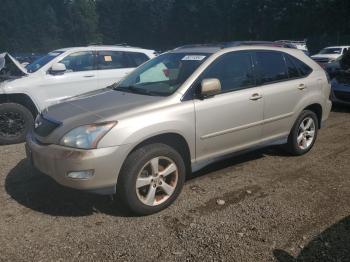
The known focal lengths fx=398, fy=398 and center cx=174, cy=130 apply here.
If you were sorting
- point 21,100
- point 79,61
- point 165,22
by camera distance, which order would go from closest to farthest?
1. point 21,100
2. point 79,61
3. point 165,22

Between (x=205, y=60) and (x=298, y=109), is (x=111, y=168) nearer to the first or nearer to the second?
(x=205, y=60)

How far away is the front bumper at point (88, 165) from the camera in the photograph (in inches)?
144

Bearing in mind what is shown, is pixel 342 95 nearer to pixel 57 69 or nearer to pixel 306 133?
pixel 306 133

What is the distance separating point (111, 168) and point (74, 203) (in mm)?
890

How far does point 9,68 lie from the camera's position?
24.0ft

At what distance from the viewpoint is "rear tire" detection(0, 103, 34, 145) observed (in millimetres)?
6762

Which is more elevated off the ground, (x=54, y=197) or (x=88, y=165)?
(x=88, y=165)

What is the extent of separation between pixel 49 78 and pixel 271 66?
13.6 feet

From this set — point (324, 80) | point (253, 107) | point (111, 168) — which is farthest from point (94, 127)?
point (324, 80)

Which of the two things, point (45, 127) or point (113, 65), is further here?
point (113, 65)

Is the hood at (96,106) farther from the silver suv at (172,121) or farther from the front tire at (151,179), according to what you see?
the front tire at (151,179)

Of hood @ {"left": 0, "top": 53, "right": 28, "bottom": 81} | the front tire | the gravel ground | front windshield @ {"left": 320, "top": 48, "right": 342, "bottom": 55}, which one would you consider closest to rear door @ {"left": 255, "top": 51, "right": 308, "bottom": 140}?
the gravel ground

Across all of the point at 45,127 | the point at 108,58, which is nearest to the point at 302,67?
the point at 45,127

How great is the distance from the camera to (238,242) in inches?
139
